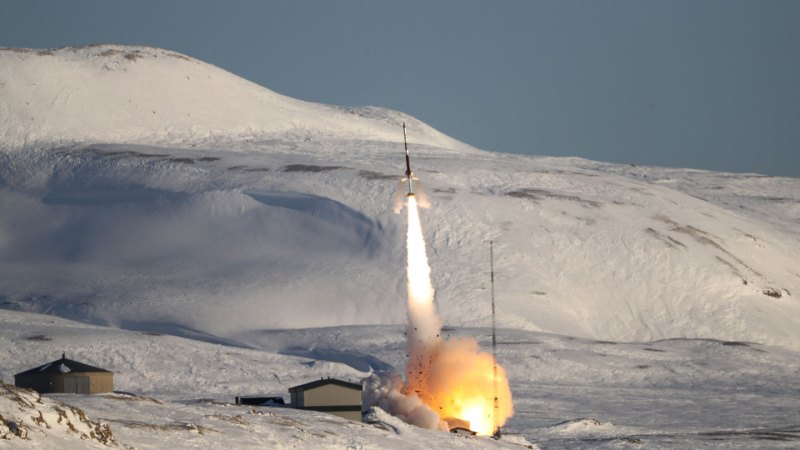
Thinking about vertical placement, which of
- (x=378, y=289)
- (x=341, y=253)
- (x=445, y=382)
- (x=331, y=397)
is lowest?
(x=331, y=397)

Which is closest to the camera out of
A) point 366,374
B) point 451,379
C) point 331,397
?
point 331,397

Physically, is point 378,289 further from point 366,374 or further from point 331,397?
point 331,397

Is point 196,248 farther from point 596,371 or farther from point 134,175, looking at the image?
point 596,371

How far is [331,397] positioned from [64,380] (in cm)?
1536

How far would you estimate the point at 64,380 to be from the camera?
8994cm

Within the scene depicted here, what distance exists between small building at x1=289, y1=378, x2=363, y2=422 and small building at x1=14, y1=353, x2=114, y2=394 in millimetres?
11966

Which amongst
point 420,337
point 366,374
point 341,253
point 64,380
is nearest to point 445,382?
point 420,337

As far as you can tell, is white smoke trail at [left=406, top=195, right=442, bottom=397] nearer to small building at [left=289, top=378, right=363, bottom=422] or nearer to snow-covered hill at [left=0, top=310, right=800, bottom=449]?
small building at [left=289, top=378, right=363, bottom=422]

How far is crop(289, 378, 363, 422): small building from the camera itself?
282 ft

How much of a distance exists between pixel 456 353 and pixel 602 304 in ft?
251

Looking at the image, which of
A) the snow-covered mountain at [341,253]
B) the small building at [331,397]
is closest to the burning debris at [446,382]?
the small building at [331,397]

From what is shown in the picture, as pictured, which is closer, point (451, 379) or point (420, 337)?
point (451, 379)

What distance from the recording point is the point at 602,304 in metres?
167

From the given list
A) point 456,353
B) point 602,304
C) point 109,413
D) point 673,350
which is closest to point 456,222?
point 602,304
